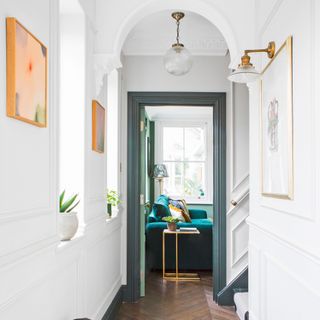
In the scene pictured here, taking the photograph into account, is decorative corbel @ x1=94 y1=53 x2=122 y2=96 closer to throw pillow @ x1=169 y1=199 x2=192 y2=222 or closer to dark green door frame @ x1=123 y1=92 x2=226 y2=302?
dark green door frame @ x1=123 y1=92 x2=226 y2=302

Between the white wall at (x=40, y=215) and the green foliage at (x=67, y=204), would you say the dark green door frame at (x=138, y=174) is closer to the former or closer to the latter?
the white wall at (x=40, y=215)

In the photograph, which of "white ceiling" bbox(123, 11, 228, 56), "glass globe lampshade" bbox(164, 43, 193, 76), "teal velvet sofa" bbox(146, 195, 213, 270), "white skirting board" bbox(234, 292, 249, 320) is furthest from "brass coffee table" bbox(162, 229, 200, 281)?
"glass globe lampshade" bbox(164, 43, 193, 76)

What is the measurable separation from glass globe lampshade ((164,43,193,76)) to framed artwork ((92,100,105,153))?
2.68 feet

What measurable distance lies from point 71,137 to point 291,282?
1.51 metres

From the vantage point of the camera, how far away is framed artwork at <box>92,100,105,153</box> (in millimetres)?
2754

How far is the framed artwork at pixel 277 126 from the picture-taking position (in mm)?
1838

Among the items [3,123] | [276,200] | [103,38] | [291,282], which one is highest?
[103,38]

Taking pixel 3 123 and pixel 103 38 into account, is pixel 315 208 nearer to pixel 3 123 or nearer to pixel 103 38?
pixel 3 123

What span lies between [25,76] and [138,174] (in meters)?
2.80

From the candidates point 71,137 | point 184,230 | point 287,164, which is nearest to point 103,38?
point 71,137

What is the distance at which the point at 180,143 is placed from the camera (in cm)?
853

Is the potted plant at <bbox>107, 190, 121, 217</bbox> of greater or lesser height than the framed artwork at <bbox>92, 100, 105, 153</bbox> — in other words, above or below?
below

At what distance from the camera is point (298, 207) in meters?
1.71

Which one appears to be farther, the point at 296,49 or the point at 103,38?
the point at 103,38
